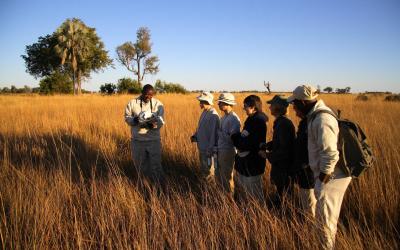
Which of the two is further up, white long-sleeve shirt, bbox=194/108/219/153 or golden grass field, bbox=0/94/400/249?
white long-sleeve shirt, bbox=194/108/219/153

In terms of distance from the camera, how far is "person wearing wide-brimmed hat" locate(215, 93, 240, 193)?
3.85 m

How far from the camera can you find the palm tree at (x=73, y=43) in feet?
99.3

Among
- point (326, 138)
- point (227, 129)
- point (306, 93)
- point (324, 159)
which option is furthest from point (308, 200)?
point (227, 129)

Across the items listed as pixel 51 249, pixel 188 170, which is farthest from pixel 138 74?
pixel 51 249

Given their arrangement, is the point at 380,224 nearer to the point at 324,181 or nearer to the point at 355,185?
the point at 355,185

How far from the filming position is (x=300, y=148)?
9.43ft

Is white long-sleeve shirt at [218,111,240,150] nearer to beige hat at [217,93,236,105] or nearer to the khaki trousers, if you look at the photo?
beige hat at [217,93,236,105]

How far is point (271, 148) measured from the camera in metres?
3.33

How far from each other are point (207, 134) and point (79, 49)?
30.9 m

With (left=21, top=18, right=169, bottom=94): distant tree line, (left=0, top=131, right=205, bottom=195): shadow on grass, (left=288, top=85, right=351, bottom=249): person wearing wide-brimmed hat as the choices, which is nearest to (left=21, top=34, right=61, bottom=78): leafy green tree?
(left=21, top=18, right=169, bottom=94): distant tree line

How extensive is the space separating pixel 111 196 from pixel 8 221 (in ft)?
3.16

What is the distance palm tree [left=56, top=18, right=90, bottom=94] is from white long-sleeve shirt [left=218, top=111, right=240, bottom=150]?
30.6 meters

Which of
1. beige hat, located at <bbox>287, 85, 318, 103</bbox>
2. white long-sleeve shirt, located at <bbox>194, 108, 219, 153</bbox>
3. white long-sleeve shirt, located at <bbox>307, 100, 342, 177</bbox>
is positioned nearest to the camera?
white long-sleeve shirt, located at <bbox>307, 100, 342, 177</bbox>

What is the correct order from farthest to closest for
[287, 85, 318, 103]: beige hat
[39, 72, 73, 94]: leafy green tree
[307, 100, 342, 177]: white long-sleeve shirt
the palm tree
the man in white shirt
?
the palm tree → [39, 72, 73, 94]: leafy green tree → the man in white shirt → [287, 85, 318, 103]: beige hat → [307, 100, 342, 177]: white long-sleeve shirt
